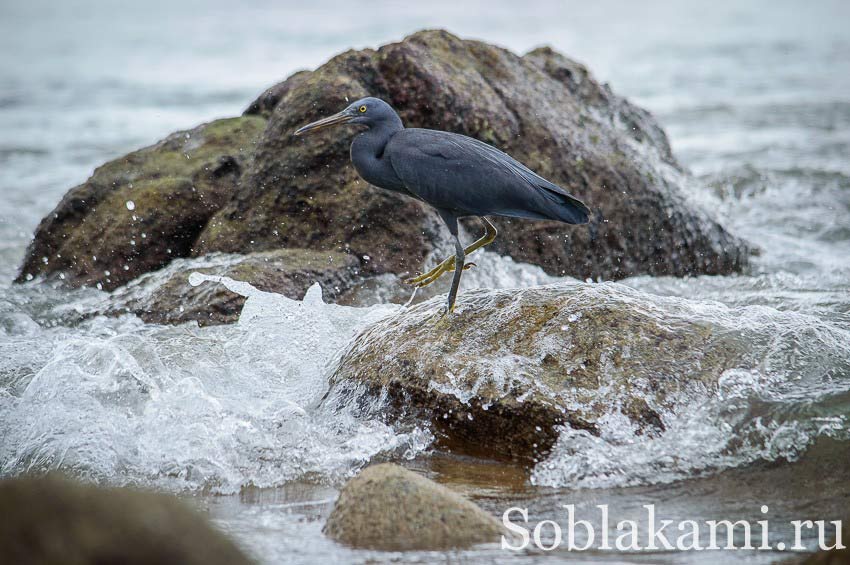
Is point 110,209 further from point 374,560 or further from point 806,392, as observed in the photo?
point 806,392

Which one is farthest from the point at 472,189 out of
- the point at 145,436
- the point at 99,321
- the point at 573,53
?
the point at 573,53

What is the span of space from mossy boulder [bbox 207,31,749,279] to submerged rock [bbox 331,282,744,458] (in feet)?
5.44

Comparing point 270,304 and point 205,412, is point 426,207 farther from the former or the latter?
point 205,412

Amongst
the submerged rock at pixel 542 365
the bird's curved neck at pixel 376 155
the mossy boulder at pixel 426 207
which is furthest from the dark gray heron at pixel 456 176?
the mossy boulder at pixel 426 207

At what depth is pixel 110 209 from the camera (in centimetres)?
620

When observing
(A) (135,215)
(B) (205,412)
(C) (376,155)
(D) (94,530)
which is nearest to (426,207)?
(C) (376,155)

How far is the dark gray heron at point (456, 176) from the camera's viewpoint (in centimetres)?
421

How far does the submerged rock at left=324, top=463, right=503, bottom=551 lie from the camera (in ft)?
9.18

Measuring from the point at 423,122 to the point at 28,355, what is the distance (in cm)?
282

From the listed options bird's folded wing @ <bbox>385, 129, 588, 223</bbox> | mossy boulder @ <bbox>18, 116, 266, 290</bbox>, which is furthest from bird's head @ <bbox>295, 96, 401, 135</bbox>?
mossy boulder @ <bbox>18, 116, 266, 290</bbox>

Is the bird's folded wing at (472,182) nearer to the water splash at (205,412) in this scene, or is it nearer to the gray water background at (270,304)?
the water splash at (205,412)

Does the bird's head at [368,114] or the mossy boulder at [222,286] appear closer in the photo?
the bird's head at [368,114]

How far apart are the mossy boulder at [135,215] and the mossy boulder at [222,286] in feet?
1.24

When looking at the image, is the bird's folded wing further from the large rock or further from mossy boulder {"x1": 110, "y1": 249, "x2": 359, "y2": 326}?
the large rock
